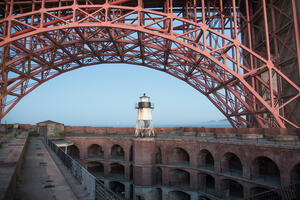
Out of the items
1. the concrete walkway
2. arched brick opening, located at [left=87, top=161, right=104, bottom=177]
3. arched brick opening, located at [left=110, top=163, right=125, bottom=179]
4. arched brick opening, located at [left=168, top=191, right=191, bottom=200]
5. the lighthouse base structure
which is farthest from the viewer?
arched brick opening, located at [left=87, top=161, right=104, bottom=177]

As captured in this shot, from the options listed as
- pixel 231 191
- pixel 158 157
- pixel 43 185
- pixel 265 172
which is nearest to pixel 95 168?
pixel 158 157

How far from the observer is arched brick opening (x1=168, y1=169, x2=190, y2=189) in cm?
3002

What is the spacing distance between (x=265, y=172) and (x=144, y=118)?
1608 cm

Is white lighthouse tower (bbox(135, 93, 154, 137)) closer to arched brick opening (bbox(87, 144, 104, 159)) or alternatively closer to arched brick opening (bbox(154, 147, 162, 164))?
arched brick opening (bbox(154, 147, 162, 164))

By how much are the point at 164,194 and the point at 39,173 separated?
22.6 metres

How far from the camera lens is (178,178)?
101ft

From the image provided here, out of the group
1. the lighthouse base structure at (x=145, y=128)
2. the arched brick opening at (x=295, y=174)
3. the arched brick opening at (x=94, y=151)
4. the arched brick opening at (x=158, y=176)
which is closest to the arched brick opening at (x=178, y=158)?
the arched brick opening at (x=158, y=176)

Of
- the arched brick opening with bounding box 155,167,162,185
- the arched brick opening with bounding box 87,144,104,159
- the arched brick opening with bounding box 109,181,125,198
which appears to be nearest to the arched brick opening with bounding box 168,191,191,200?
the arched brick opening with bounding box 155,167,162,185

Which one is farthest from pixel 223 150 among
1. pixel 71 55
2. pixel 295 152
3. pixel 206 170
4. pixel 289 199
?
pixel 71 55

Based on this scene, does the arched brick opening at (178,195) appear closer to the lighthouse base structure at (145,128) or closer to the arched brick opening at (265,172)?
the lighthouse base structure at (145,128)

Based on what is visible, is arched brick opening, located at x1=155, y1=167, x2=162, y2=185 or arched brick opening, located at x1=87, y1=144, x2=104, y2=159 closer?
arched brick opening, located at x1=155, y1=167, x2=162, y2=185

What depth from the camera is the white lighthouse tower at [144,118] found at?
3088 centimetres

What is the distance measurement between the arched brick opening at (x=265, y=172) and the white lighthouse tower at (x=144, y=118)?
14.1m

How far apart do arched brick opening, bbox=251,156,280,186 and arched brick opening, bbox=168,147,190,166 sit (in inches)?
375
